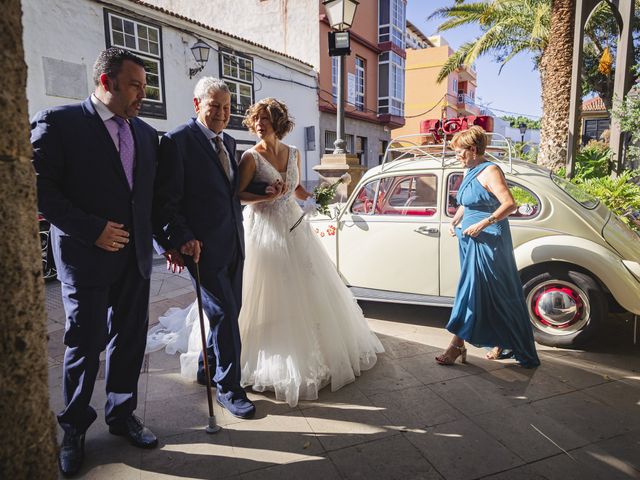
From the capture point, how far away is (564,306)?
4.04 metres

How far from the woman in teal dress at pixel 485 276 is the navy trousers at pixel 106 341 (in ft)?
8.25

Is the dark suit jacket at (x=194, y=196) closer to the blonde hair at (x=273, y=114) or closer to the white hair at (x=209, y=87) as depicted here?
the white hair at (x=209, y=87)

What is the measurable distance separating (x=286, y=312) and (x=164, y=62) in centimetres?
1241

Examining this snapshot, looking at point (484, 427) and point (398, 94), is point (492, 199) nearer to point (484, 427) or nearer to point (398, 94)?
point (484, 427)

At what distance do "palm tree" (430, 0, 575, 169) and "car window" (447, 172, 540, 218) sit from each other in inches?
215

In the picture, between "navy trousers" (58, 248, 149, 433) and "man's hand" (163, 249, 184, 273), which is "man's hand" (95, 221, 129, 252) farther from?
"man's hand" (163, 249, 184, 273)

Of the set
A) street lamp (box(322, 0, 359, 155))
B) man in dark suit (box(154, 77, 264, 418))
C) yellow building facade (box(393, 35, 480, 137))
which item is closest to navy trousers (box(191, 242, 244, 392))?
man in dark suit (box(154, 77, 264, 418))

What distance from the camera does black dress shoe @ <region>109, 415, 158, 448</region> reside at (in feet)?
8.50

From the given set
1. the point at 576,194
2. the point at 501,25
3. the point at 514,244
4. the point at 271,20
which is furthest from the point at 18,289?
the point at 271,20

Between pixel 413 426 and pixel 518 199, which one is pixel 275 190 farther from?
pixel 518 199

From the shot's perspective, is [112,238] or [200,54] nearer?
[112,238]

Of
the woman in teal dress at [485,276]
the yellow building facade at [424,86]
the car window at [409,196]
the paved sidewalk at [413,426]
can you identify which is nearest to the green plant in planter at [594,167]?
the car window at [409,196]

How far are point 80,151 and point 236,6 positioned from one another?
20.7 metres

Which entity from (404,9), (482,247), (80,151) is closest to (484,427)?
(482,247)
